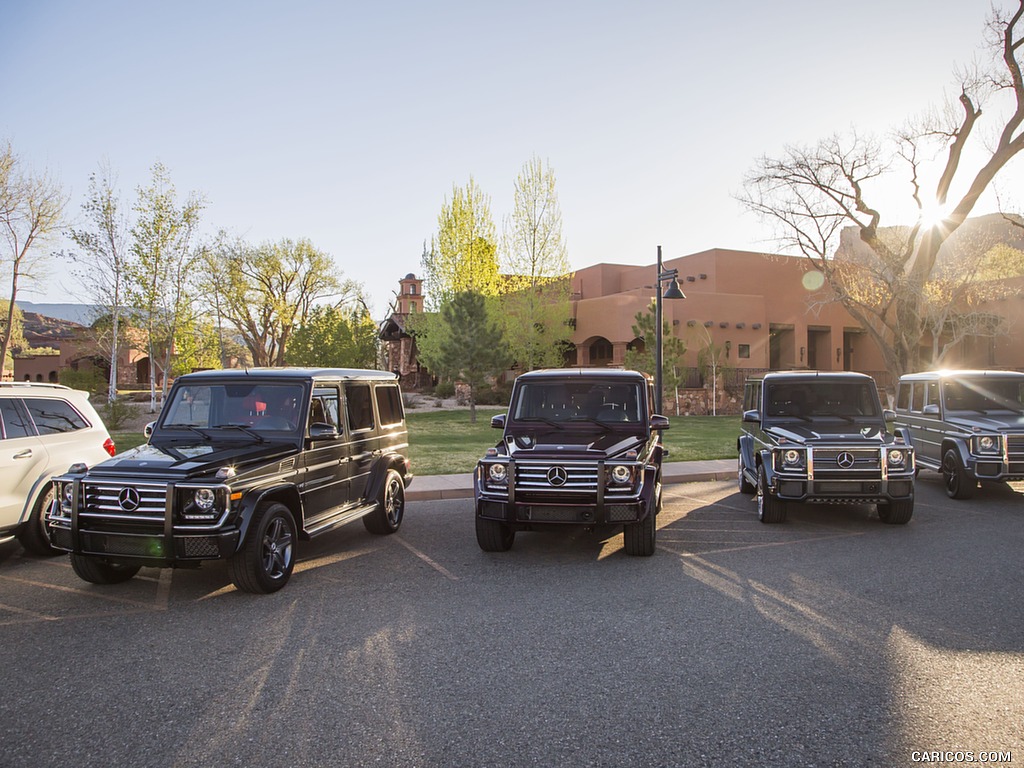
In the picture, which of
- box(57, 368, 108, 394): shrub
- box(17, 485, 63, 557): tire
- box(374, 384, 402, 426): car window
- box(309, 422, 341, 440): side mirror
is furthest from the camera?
box(57, 368, 108, 394): shrub

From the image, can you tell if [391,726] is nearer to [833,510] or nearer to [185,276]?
[833,510]

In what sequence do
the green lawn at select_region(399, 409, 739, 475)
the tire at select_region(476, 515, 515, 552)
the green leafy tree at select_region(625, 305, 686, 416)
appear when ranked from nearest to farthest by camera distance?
the tire at select_region(476, 515, 515, 552) → the green lawn at select_region(399, 409, 739, 475) → the green leafy tree at select_region(625, 305, 686, 416)

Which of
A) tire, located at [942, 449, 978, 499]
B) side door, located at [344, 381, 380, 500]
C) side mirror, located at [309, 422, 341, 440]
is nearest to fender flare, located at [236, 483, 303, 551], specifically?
side mirror, located at [309, 422, 341, 440]

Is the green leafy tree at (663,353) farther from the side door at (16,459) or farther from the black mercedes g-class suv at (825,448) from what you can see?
the side door at (16,459)

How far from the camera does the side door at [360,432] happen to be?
7914mm

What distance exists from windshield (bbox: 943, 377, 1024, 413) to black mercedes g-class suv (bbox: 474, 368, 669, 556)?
21.0ft

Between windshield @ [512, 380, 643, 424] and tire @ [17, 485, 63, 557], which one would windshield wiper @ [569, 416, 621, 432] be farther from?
tire @ [17, 485, 63, 557]

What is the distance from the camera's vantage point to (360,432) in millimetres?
8148

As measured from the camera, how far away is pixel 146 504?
5.62 m

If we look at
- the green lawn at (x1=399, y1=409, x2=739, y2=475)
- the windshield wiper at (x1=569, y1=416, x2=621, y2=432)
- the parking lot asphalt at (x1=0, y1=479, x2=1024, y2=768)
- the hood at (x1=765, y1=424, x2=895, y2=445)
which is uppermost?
the windshield wiper at (x1=569, y1=416, x2=621, y2=432)

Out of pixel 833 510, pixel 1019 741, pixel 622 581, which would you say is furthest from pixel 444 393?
pixel 1019 741

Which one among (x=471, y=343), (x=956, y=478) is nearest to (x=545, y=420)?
(x=956, y=478)

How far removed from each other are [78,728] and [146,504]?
2222 mm

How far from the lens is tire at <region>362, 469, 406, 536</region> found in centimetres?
842
